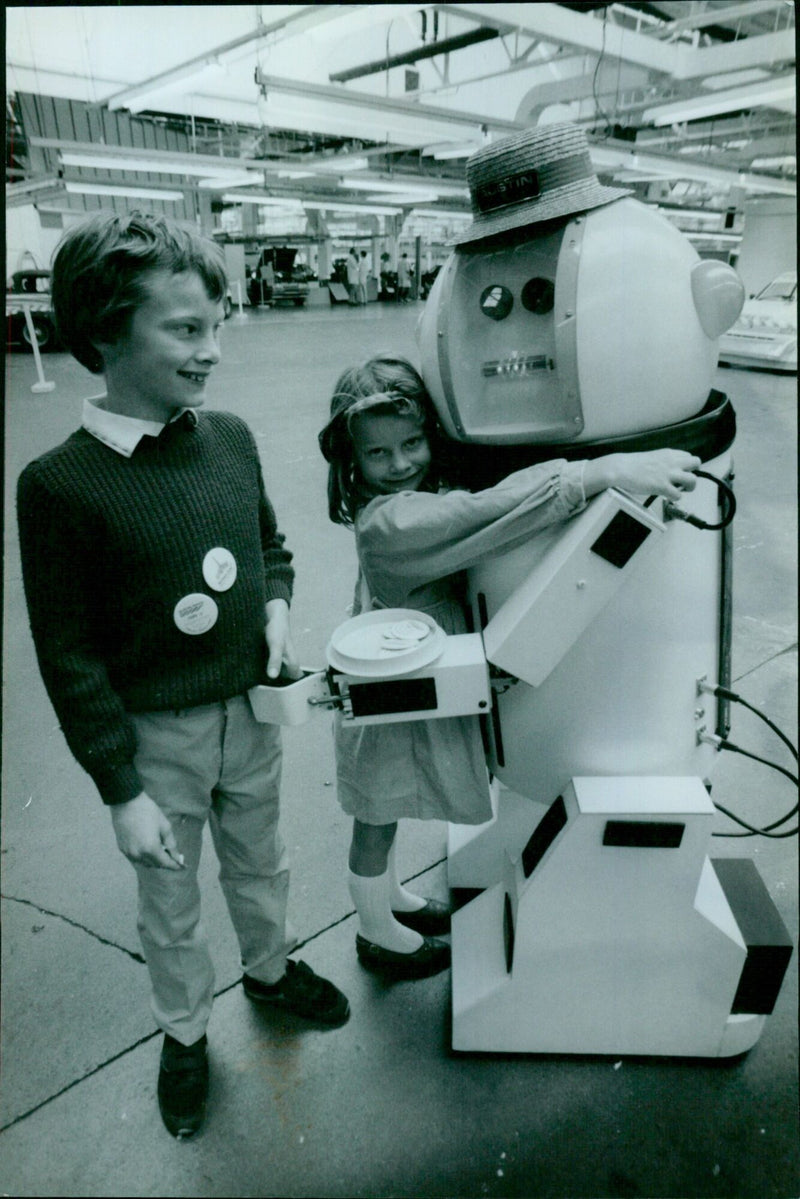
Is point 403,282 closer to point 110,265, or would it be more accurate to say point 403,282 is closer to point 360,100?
point 360,100

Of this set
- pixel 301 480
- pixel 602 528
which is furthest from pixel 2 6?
pixel 301 480

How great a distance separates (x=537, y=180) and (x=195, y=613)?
717 mm

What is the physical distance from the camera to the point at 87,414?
3.01 feet

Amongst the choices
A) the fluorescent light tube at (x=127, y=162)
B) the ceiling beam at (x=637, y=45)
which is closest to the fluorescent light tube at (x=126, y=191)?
the fluorescent light tube at (x=127, y=162)

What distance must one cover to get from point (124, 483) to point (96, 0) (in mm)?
480

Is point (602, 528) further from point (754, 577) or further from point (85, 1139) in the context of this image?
point (754, 577)

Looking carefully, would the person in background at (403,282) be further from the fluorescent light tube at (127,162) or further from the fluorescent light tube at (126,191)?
the fluorescent light tube at (127,162)

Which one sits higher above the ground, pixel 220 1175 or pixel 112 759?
pixel 112 759

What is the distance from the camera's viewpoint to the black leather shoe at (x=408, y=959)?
139cm

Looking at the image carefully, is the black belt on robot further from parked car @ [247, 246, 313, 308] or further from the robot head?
parked car @ [247, 246, 313, 308]


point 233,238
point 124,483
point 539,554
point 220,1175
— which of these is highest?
point 233,238

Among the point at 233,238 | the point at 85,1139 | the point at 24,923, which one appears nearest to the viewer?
the point at 85,1139

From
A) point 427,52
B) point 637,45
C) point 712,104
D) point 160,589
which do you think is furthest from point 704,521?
point 712,104

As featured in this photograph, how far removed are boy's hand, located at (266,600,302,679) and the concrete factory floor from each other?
675mm
